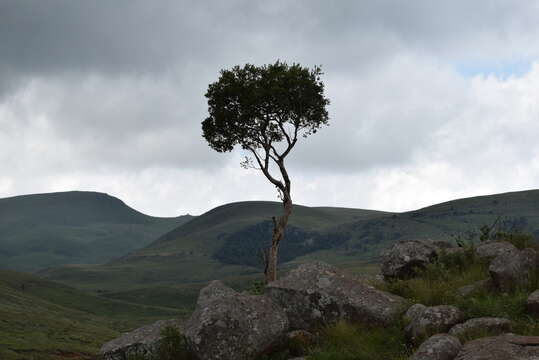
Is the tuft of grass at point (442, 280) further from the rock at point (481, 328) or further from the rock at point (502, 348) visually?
the rock at point (502, 348)

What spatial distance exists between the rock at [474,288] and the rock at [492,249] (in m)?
3.39

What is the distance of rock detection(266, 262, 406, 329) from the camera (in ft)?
58.2

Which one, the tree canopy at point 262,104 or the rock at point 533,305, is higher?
the tree canopy at point 262,104

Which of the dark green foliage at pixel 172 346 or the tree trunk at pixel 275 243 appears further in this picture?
the tree trunk at pixel 275 243

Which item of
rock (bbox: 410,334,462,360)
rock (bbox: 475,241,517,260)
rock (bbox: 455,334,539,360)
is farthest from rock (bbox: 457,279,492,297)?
rock (bbox: 455,334,539,360)

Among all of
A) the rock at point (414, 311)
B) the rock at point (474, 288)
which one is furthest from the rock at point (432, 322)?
the rock at point (474, 288)

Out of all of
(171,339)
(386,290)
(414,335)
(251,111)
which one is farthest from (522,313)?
(251,111)

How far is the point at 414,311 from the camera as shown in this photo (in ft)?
54.1

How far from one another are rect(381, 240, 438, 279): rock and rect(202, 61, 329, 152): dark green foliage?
2244cm

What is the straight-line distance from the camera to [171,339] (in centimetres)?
1775

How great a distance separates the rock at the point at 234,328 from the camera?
16.8m

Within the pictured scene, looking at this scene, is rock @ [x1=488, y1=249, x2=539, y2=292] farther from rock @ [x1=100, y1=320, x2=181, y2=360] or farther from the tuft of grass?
rock @ [x1=100, y1=320, x2=181, y2=360]

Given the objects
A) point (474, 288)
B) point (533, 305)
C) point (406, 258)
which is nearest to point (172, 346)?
point (474, 288)

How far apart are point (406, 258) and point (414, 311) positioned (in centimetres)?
678
